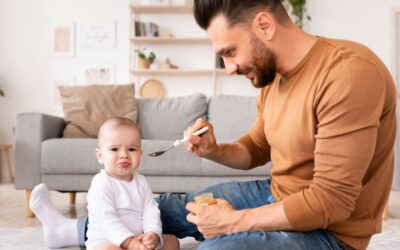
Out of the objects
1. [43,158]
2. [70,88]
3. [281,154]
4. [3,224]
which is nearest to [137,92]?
[70,88]

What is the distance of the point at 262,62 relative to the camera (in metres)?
1.23

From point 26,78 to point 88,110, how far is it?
2.34 metres

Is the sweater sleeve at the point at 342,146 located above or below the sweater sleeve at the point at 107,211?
above

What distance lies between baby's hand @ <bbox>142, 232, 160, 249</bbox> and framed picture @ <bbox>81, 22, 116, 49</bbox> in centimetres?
417

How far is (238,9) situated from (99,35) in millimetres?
4458

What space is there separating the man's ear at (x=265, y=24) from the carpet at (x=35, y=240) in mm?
1057

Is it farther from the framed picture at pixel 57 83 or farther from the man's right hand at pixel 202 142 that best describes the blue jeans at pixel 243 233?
the framed picture at pixel 57 83

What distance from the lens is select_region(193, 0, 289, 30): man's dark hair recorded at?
1.19 meters

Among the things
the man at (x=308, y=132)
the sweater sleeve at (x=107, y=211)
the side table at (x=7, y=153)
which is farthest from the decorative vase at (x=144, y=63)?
the man at (x=308, y=132)

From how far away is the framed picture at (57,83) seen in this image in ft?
17.8

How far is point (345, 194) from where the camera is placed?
1.07m

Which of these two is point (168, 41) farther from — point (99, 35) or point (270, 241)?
point (270, 241)

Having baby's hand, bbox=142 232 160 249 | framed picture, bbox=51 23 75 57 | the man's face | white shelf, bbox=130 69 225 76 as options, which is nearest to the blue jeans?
baby's hand, bbox=142 232 160 249

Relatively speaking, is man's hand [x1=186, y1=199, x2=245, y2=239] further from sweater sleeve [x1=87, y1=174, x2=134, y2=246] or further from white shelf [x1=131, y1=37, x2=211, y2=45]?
white shelf [x1=131, y1=37, x2=211, y2=45]
